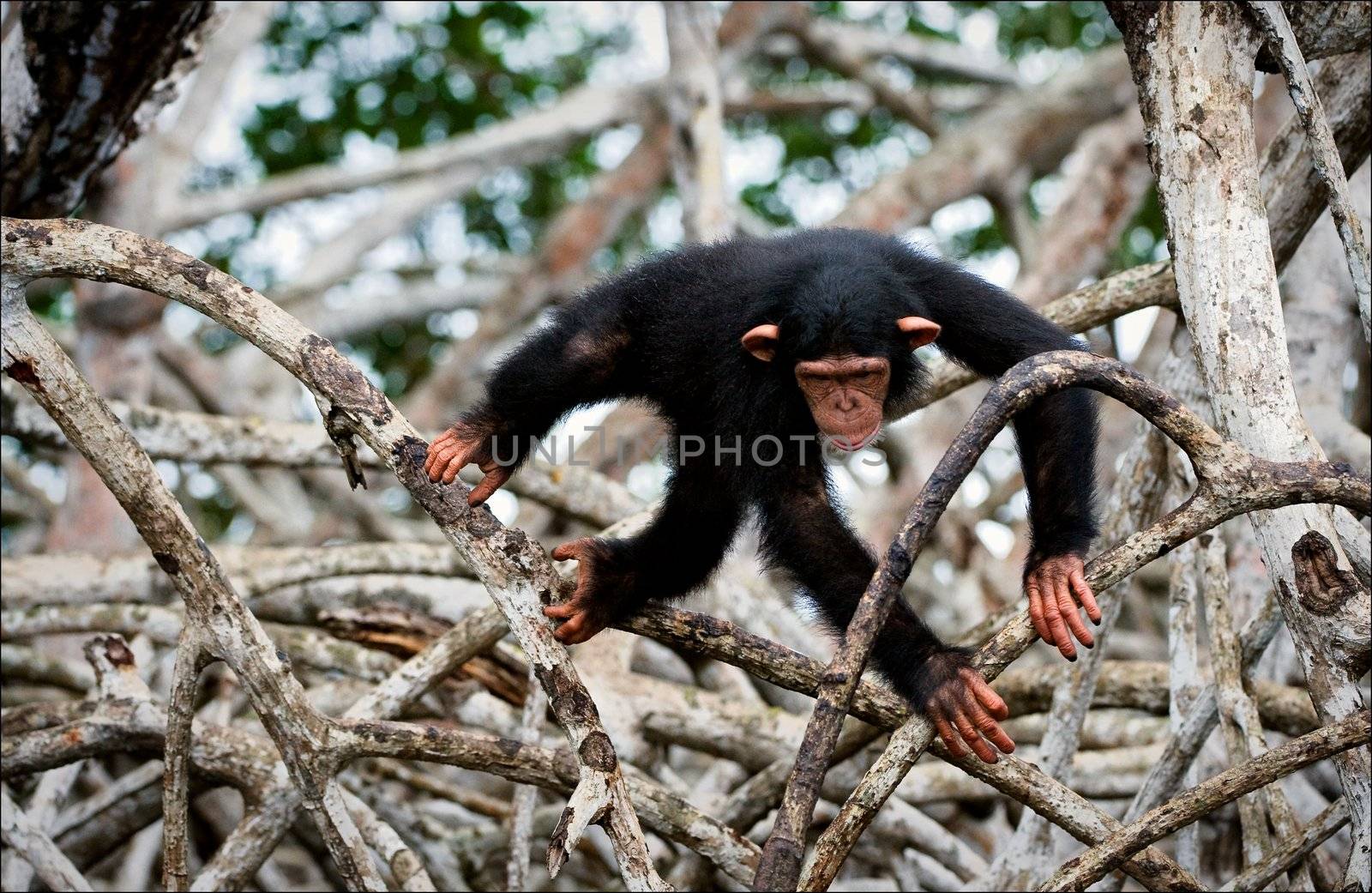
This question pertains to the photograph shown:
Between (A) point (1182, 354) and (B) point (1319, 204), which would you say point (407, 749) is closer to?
(A) point (1182, 354)

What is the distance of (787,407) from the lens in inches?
141

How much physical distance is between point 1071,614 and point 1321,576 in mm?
609

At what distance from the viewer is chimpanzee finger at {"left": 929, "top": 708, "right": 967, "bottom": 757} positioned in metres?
3.04

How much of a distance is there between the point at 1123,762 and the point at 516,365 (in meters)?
3.14

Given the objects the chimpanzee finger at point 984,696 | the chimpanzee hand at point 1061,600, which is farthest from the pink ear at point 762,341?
the chimpanzee finger at point 984,696

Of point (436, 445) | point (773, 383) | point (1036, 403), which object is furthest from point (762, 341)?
point (436, 445)

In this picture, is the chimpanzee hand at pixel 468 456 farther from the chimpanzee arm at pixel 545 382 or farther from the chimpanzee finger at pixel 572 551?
the chimpanzee finger at pixel 572 551

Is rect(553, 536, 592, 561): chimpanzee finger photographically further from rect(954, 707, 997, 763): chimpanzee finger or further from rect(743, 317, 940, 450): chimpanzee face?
rect(954, 707, 997, 763): chimpanzee finger

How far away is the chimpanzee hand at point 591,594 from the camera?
11.8ft

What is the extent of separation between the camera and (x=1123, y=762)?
5445mm

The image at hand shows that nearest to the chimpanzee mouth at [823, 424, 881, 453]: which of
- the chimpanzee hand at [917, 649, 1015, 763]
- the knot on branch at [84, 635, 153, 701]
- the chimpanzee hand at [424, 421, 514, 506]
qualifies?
the chimpanzee hand at [917, 649, 1015, 763]

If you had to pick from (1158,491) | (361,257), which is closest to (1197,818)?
(1158,491)

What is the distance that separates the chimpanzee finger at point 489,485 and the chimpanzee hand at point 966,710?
4.26ft

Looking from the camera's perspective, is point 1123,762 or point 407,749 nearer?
point 407,749
